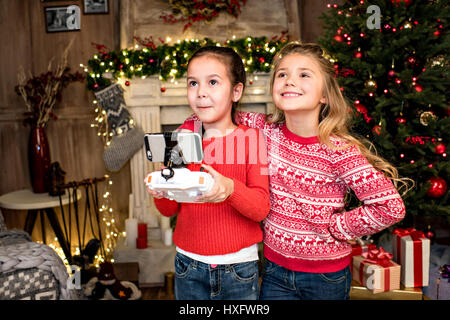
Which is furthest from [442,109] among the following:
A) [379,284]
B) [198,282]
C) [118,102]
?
[118,102]

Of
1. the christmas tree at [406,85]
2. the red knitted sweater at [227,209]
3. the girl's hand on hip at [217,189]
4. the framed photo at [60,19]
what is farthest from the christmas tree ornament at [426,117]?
the framed photo at [60,19]

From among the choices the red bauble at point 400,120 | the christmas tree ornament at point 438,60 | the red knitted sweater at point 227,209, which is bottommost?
the red knitted sweater at point 227,209

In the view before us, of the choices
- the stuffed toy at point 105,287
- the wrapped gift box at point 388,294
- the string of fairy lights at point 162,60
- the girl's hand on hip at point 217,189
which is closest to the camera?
the girl's hand on hip at point 217,189

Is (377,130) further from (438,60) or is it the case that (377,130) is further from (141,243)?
(141,243)

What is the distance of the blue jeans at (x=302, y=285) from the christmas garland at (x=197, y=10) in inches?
94.5

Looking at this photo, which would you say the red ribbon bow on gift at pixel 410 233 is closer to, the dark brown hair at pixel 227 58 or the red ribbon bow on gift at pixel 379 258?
the red ribbon bow on gift at pixel 379 258

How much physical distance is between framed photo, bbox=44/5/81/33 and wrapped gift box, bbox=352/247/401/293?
2.83m

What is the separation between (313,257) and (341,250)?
0.10 metres

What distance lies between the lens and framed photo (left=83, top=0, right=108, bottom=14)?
324 cm

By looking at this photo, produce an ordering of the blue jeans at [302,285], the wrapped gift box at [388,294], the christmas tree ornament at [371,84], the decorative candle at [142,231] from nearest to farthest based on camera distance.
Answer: the blue jeans at [302,285]
the wrapped gift box at [388,294]
the christmas tree ornament at [371,84]
the decorative candle at [142,231]

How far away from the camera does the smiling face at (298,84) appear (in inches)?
46.0

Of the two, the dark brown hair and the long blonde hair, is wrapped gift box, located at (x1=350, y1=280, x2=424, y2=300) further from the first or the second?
the dark brown hair

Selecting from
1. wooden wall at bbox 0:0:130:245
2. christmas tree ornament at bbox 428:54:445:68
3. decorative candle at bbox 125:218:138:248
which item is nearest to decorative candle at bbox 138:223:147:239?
decorative candle at bbox 125:218:138:248
